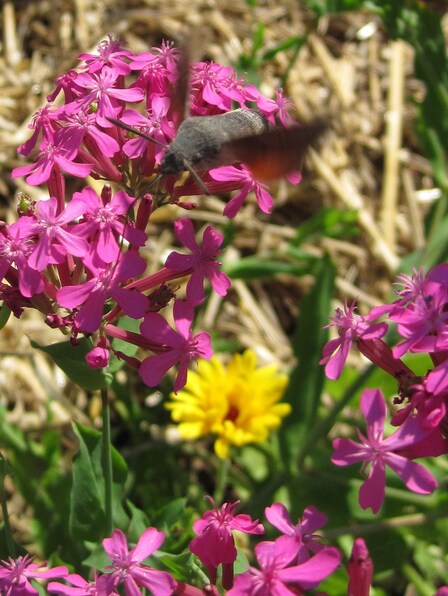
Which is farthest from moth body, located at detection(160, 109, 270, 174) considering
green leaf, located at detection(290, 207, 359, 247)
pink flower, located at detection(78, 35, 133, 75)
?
green leaf, located at detection(290, 207, 359, 247)

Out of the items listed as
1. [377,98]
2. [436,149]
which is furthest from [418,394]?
[377,98]

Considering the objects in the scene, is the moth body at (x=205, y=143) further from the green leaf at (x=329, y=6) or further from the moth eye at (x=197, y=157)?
the green leaf at (x=329, y=6)

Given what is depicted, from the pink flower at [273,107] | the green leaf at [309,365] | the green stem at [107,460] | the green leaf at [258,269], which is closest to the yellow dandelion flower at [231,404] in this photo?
the green leaf at [309,365]

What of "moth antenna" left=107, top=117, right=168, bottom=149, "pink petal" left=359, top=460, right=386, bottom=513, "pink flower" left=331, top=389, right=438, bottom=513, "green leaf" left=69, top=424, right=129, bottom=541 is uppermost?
"moth antenna" left=107, top=117, right=168, bottom=149

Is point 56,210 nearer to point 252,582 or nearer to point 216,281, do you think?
point 216,281

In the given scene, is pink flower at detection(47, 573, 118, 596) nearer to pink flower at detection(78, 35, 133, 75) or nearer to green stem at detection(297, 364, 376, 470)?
pink flower at detection(78, 35, 133, 75)

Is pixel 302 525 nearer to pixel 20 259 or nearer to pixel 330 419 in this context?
pixel 20 259

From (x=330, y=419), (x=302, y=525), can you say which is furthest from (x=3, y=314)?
(x=330, y=419)
